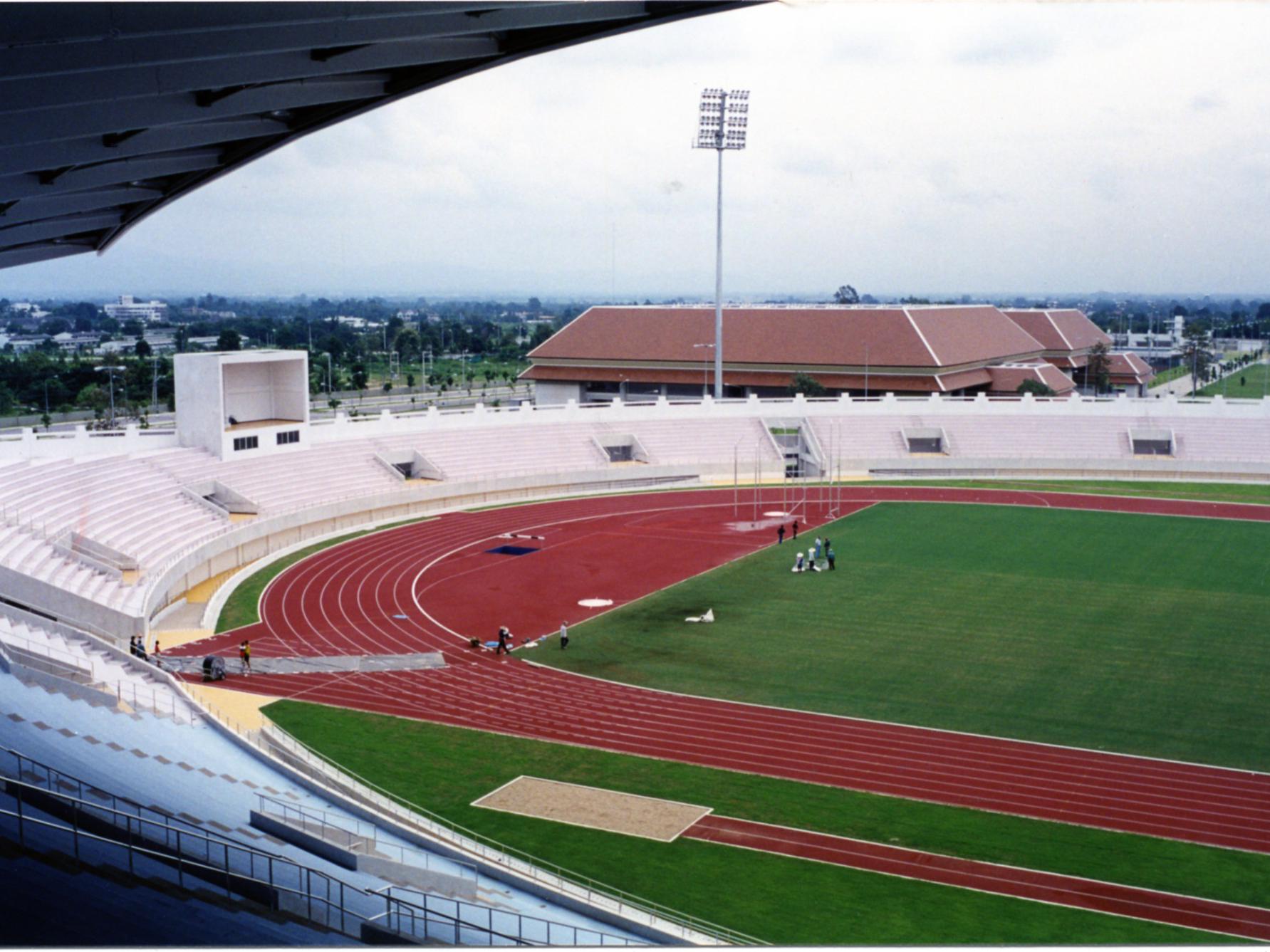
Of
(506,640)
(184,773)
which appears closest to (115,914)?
(184,773)

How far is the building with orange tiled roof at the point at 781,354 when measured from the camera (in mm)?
63438

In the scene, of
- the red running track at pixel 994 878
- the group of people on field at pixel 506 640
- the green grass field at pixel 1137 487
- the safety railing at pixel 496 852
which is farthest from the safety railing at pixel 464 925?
the green grass field at pixel 1137 487

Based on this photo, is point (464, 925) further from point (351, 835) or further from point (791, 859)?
point (791, 859)

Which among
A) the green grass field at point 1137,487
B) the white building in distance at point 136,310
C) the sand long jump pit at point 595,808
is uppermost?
the white building in distance at point 136,310

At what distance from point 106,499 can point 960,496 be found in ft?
88.8

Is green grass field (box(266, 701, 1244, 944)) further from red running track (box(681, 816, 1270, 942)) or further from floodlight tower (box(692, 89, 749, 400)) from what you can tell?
floodlight tower (box(692, 89, 749, 400))

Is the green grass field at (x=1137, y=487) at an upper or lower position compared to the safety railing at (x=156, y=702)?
upper

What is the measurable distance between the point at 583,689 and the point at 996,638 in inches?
335

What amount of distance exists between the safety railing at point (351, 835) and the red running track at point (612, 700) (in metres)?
4.95

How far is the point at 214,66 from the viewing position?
25.4 feet

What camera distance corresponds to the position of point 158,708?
20.0 meters

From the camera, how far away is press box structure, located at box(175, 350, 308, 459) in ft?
126

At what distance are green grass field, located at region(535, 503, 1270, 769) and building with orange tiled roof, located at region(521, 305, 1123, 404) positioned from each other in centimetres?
2692

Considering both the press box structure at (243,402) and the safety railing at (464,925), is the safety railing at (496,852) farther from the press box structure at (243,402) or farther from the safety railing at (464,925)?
the press box structure at (243,402)
